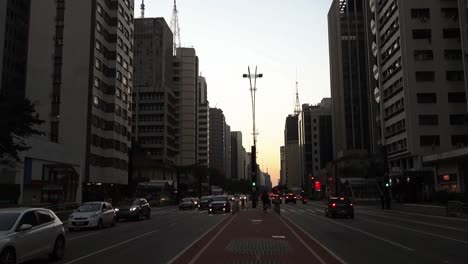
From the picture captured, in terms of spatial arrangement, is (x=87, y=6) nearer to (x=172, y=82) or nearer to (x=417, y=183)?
(x=417, y=183)

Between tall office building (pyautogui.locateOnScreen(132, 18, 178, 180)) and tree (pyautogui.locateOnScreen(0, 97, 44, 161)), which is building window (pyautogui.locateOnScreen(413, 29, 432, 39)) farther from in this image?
tall office building (pyautogui.locateOnScreen(132, 18, 178, 180))

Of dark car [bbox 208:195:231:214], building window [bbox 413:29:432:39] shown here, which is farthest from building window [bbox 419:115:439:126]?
dark car [bbox 208:195:231:214]

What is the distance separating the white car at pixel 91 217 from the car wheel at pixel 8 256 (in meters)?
15.2

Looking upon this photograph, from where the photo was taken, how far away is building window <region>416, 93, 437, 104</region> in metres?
72.9

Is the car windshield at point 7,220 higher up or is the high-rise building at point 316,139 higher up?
the high-rise building at point 316,139

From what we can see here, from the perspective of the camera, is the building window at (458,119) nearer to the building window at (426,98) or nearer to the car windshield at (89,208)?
the building window at (426,98)

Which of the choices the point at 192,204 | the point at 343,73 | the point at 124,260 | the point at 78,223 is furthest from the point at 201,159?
the point at 124,260

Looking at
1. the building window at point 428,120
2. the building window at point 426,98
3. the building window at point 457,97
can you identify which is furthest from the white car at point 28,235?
the building window at point 457,97

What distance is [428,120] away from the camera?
237ft

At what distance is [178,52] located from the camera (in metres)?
172

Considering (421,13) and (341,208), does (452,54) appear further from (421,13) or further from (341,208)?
(341,208)

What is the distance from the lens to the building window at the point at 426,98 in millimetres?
72938

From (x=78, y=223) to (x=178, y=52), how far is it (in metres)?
149

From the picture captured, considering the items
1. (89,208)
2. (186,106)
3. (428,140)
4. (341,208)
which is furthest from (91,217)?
(186,106)
